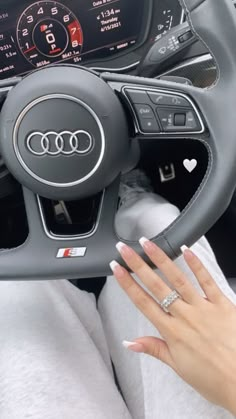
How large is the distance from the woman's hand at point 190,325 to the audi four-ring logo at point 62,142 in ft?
0.37

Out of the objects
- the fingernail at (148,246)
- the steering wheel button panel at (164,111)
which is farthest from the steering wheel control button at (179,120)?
the fingernail at (148,246)

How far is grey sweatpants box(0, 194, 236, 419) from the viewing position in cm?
59

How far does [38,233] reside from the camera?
664mm

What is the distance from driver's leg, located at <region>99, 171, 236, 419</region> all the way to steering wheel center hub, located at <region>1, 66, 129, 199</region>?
0.44 ft

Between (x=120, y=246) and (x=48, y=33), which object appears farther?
(x=48, y=33)

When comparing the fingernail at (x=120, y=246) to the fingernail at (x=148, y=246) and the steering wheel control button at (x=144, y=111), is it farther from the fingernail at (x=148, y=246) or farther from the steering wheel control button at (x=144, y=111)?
the steering wheel control button at (x=144, y=111)

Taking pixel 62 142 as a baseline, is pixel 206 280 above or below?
below

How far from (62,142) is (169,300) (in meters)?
0.20

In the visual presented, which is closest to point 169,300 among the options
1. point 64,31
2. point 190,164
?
point 190,164

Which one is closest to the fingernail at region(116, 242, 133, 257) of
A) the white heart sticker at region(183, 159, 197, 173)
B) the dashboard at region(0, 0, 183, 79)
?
the white heart sticker at region(183, 159, 197, 173)

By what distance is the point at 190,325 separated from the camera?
0.56 m

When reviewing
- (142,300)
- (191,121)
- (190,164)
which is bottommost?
(190,164)

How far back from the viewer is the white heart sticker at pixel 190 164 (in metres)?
0.97

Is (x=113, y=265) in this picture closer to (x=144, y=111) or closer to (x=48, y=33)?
(x=144, y=111)
